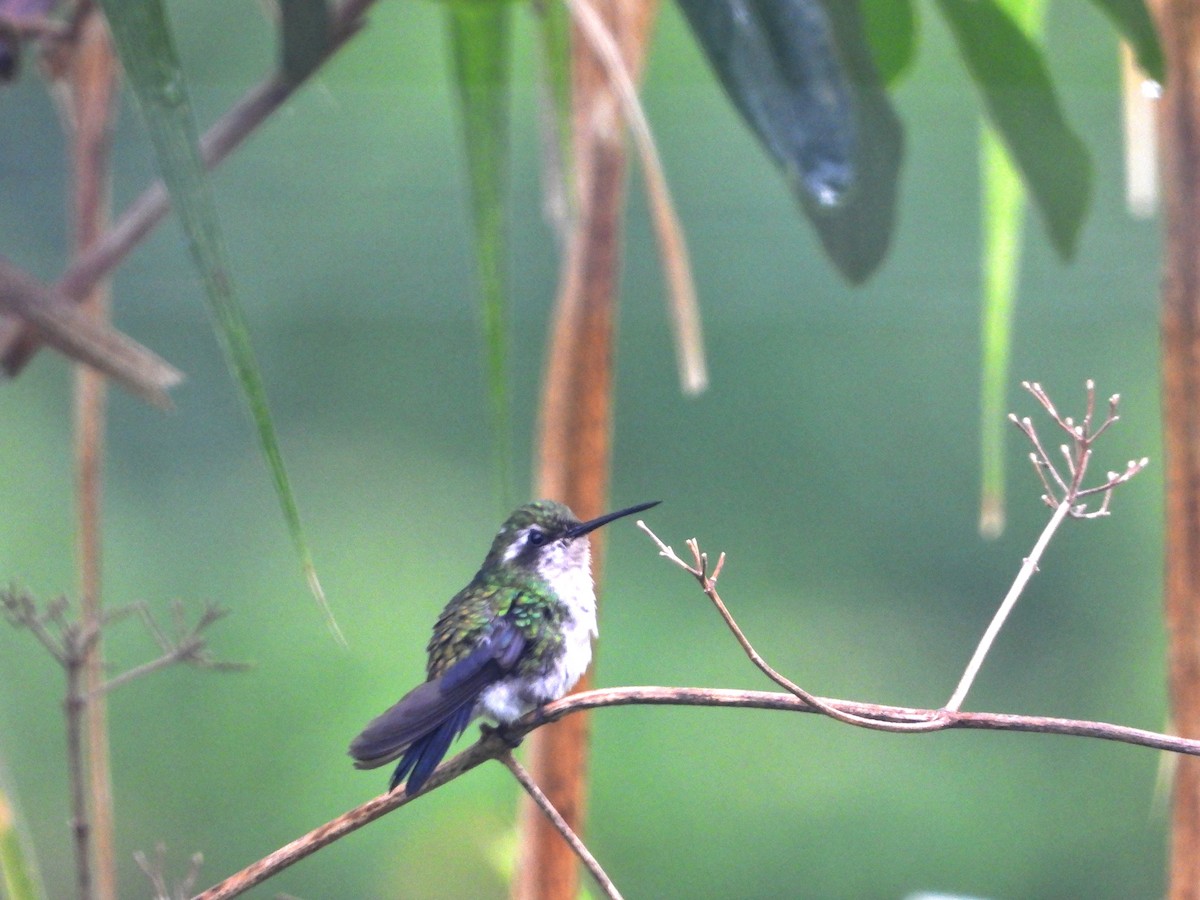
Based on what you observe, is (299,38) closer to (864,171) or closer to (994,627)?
(864,171)

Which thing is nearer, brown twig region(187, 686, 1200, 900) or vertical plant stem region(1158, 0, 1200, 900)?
brown twig region(187, 686, 1200, 900)

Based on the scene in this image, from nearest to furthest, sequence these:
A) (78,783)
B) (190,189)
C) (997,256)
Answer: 1. (190,189)
2. (78,783)
3. (997,256)

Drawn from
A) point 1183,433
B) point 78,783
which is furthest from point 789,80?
point 78,783

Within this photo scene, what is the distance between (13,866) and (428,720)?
0.46 metres

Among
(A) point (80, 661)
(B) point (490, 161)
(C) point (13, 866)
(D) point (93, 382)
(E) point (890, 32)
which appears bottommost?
(C) point (13, 866)

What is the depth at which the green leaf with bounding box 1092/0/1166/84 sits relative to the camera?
0.75 m

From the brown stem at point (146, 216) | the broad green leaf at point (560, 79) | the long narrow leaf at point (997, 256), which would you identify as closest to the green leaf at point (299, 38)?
the brown stem at point (146, 216)

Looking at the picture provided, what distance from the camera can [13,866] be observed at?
692 millimetres

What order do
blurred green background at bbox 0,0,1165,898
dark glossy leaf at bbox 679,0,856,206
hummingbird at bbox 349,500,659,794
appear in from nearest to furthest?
hummingbird at bbox 349,500,659,794 < dark glossy leaf at bbox 679,0,856,206 < blurred green background at bbox 0,0,1165,898

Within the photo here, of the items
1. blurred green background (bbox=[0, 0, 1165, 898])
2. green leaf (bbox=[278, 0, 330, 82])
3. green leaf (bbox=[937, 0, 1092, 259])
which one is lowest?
blurred green background (bbox=[0, 0, 1165, 898])

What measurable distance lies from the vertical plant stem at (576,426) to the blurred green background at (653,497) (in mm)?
1011

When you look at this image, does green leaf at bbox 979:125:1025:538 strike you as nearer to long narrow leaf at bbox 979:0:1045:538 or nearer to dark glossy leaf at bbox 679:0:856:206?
→ long narrow leaf at bbox 979:0:1045:538

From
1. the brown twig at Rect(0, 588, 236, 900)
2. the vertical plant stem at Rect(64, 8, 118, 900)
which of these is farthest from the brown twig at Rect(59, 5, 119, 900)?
the brown twig at Rect(0, 588, 236, 900)

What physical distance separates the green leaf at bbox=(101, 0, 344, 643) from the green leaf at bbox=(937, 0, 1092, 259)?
0.49 metres
